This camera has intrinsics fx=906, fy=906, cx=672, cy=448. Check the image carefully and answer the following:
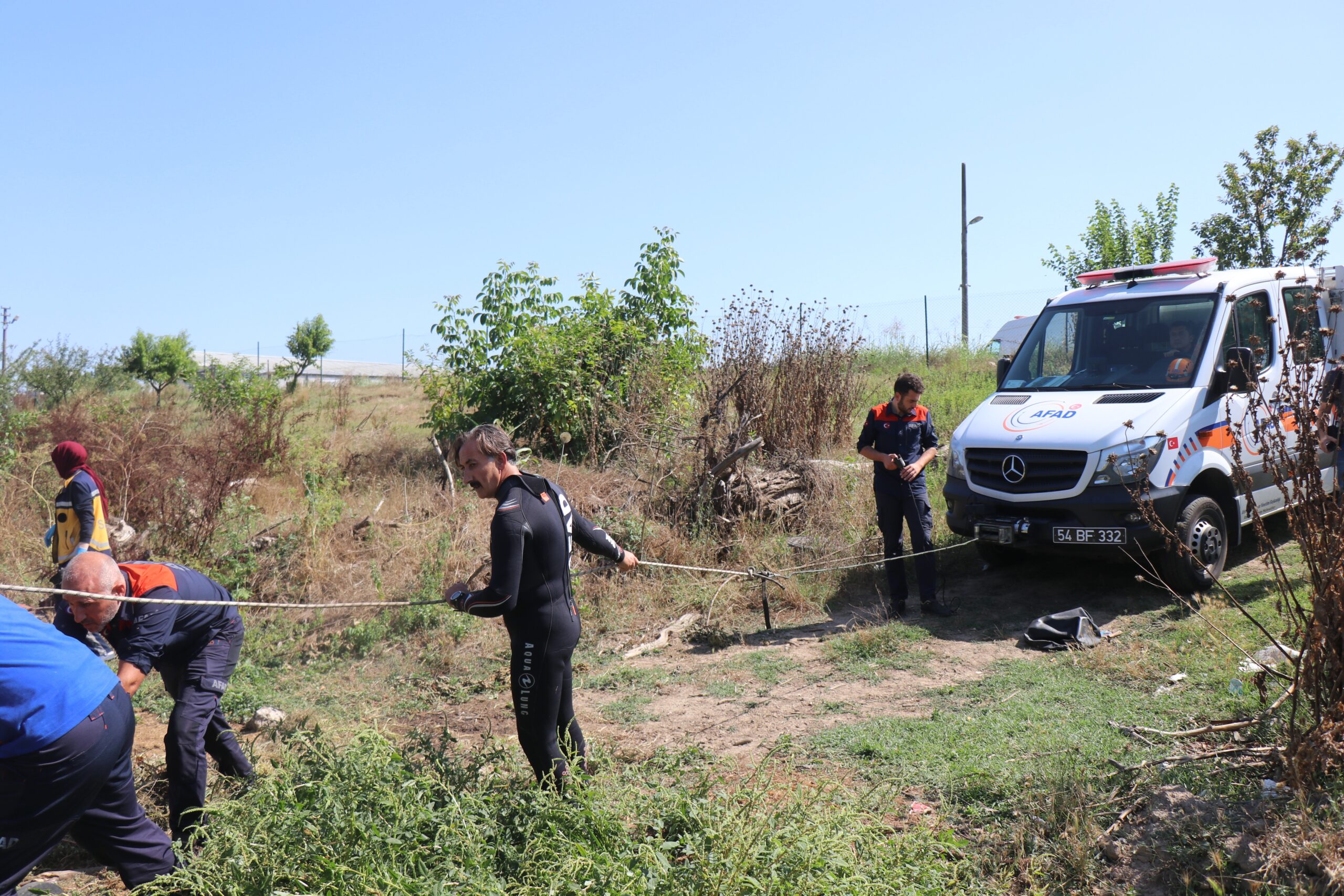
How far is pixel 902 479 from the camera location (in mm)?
7098

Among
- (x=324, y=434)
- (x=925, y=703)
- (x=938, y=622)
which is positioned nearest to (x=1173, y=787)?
(x=925, y=703)

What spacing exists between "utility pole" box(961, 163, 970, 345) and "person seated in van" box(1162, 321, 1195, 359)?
16871mm

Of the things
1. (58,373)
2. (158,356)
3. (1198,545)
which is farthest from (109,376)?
(1198,545)

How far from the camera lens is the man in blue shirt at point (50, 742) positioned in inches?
114

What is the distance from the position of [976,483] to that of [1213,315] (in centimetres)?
221

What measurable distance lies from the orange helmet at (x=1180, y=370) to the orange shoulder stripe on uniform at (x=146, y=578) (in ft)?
22.4

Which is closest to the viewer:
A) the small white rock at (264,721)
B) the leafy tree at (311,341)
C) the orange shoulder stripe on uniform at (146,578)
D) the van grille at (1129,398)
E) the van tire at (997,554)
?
the orange shoulder stripe on uniform at (146,578)

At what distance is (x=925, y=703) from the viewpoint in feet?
18.0

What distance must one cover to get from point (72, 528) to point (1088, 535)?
24.6 feet

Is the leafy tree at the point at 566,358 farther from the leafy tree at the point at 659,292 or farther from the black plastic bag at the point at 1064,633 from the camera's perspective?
the black plastic bag at the point at 1064,633

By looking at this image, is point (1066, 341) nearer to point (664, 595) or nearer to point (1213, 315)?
point (1213, 315)

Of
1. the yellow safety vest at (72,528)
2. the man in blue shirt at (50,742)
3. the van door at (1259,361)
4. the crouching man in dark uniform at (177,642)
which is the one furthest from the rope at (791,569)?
the yellow safety vest at (72,528)

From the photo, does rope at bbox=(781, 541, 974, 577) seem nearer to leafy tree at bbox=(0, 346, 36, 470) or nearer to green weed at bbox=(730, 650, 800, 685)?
green weed at bbox=(730, 650, 800, 685)

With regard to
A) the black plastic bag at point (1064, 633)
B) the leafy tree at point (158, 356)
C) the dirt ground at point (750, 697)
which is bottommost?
the dirt ground at point (750, 697)
